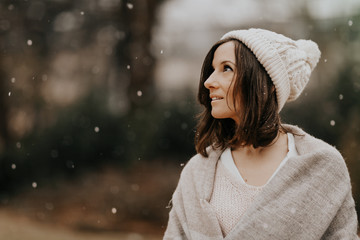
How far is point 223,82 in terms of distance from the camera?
1.57m

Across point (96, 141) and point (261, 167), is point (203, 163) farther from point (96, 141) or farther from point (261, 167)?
point (96, 141)

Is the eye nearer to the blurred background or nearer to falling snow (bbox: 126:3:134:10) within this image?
the blurred background

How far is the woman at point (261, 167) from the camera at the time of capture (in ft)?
4.80

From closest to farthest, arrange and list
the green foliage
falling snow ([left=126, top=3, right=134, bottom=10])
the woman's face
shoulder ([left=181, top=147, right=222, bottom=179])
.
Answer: the woman's face
shoulder ([left=181, top=147, right=222, bottom=179])
the green foliage
falling snow ([left=126, top=3, right=134, bottom=10])

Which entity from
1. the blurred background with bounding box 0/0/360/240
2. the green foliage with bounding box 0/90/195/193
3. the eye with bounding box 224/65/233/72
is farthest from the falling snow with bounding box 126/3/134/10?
the eye with bounding box 224/65/233/72

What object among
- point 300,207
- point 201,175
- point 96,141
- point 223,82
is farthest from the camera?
point 96,141

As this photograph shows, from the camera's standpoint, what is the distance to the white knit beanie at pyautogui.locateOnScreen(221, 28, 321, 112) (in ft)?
5.04

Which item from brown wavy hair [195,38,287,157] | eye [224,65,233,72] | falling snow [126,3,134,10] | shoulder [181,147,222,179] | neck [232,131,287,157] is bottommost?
shoulder [181,147,222,179]

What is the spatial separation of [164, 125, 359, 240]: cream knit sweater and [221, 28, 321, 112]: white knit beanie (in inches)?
10.1

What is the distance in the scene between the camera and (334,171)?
1.51 metres

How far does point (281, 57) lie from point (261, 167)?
44 cm

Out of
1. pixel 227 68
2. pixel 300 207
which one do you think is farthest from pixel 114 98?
pixel 300 207

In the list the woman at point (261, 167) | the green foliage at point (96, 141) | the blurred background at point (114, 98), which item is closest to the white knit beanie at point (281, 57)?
the woman at point (261, 167)

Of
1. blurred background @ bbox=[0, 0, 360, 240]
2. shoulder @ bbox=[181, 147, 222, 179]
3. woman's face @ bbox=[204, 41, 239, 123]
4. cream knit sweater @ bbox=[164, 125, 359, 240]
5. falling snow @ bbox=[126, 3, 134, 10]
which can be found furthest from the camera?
falling snow @ bbox=[126, 3, 134, 10]
